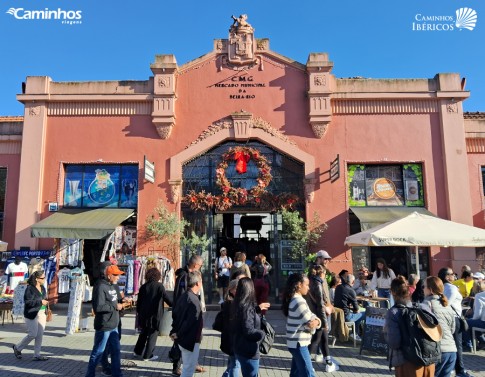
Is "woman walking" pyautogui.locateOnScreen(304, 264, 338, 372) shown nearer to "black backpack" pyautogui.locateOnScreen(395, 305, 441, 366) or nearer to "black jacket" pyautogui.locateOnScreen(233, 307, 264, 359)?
"black jacket" pyautogui.locateOnScreen(233, 307, 264, 359)

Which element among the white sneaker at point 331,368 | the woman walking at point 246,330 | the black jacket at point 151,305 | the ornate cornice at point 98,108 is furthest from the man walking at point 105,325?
the ornate cornice at point 98,108

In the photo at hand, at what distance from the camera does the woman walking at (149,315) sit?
→ 7.77 meters

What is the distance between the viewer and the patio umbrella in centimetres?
951

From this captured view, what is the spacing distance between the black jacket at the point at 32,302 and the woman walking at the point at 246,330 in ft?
14.9

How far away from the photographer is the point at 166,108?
47.9ft

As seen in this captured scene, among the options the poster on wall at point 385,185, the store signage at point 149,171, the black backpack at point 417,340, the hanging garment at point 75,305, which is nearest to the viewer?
the black backpack at point 417,340

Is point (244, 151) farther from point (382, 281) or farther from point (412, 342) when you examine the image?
point (412, 342)

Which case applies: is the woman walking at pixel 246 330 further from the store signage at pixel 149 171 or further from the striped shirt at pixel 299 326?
the store signage at pixel 149 171

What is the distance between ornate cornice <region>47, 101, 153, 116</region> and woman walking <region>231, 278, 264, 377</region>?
10909 millimetres

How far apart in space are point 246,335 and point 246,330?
6 cm

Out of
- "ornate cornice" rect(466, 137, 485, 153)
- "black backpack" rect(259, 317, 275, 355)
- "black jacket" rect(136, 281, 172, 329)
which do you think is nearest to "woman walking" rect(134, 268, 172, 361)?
"black jacket" rect(136, 281, 172, 329)

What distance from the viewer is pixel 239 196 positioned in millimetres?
14227

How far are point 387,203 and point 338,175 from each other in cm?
197

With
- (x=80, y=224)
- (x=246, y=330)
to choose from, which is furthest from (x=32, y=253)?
(x=246, y=330)
